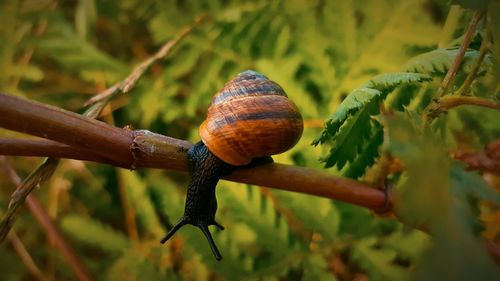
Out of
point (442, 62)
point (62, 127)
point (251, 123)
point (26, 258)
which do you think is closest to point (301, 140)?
point (251, 123)

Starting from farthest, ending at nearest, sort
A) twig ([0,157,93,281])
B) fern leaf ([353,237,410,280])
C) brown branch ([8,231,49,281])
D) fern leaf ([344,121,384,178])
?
brown branch ([8,231,49,281]), twig ([0,157,93,281]), fern leaf ([353,237,410,280]), fern leaf ([344,121,384,178])

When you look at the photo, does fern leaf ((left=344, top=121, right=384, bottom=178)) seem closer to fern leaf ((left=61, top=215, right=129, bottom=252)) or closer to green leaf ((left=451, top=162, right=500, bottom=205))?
green leaf ((left=451, top=162, right=500, bottom=205))

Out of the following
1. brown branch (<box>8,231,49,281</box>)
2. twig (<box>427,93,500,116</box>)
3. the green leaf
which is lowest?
brown branch (<box>8,231,49,281</box>)

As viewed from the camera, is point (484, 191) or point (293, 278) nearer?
point (484, 191)

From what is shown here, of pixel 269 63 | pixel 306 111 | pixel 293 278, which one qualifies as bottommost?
pixel 293 278

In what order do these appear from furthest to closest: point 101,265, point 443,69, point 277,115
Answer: point 101,265, point 277,115, point 443,69

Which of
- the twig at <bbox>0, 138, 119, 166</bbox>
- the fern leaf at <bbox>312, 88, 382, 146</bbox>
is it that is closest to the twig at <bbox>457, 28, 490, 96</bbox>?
the fern leaf at <bbox>312, 88, 382, 146</bbox>

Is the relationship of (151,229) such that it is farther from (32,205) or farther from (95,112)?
(95,112)

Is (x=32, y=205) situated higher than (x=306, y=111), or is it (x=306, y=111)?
(x=306, y=111)

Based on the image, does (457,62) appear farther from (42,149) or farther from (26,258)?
(26,258)

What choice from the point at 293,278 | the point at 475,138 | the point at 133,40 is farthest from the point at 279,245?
the point at 133,40
